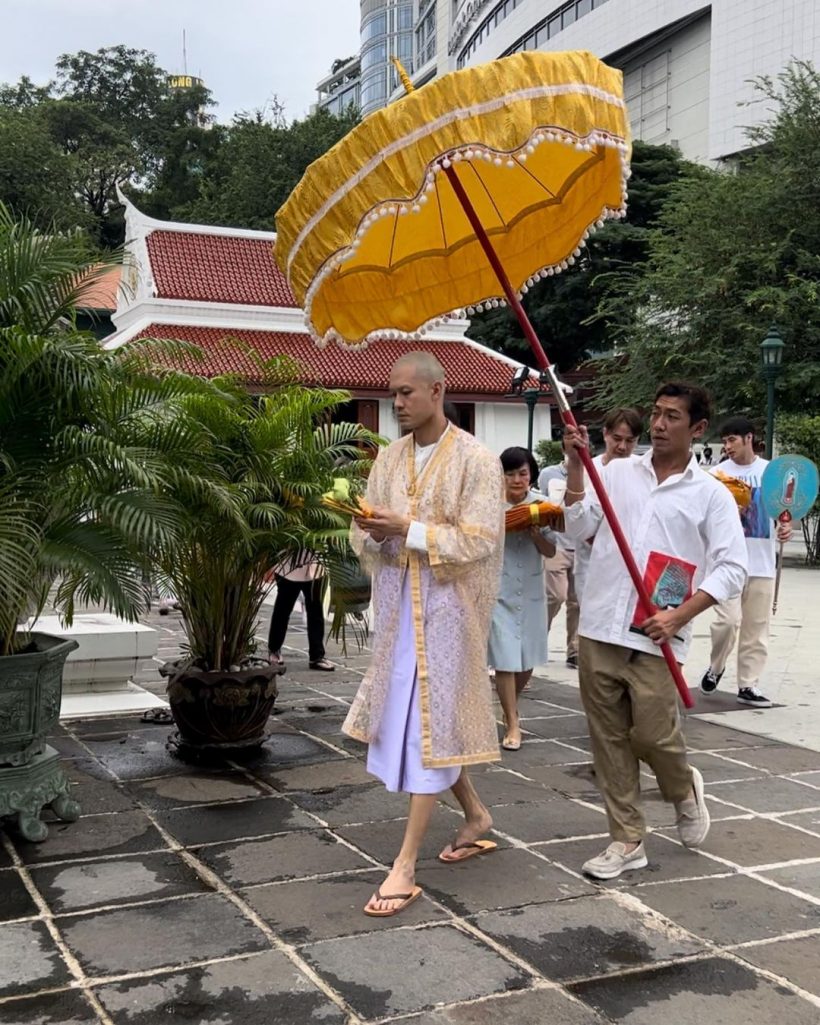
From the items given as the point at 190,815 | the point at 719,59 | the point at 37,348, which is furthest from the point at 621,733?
the point at 719,59

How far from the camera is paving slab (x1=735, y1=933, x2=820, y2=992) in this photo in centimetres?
317

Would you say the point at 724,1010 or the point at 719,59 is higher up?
the point at 719,59

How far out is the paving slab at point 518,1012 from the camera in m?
2.90

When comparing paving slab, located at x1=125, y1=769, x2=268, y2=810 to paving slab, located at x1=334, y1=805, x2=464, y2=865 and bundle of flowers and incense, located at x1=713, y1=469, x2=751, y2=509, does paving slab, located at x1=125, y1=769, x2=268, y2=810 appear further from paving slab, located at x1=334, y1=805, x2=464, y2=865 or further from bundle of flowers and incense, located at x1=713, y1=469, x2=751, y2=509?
bundle of flowers and incense, located at x1=713, y1=469, x2=751, y2=509

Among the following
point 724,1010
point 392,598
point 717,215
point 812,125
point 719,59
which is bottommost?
point 724,1010

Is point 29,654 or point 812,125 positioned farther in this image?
point 812,125

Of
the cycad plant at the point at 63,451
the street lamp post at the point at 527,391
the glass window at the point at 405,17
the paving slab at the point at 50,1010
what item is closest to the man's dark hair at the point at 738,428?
the cycad plant at the point at 63,451

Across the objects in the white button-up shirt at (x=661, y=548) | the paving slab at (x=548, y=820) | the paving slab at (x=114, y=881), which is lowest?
the paving slab at (x=114, y=881)

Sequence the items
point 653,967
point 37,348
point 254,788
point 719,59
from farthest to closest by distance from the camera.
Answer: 1. point 719,59
2. point 254,788
3. point 37,348
4. point 653,967

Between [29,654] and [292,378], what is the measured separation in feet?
7.45

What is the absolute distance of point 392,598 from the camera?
3932 mm

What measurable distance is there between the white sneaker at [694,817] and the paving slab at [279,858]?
3.95ft

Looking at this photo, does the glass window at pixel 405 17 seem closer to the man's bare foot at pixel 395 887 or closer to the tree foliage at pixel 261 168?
the tree foliage at pixel 261 168

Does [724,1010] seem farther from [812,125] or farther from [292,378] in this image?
[812,125]
